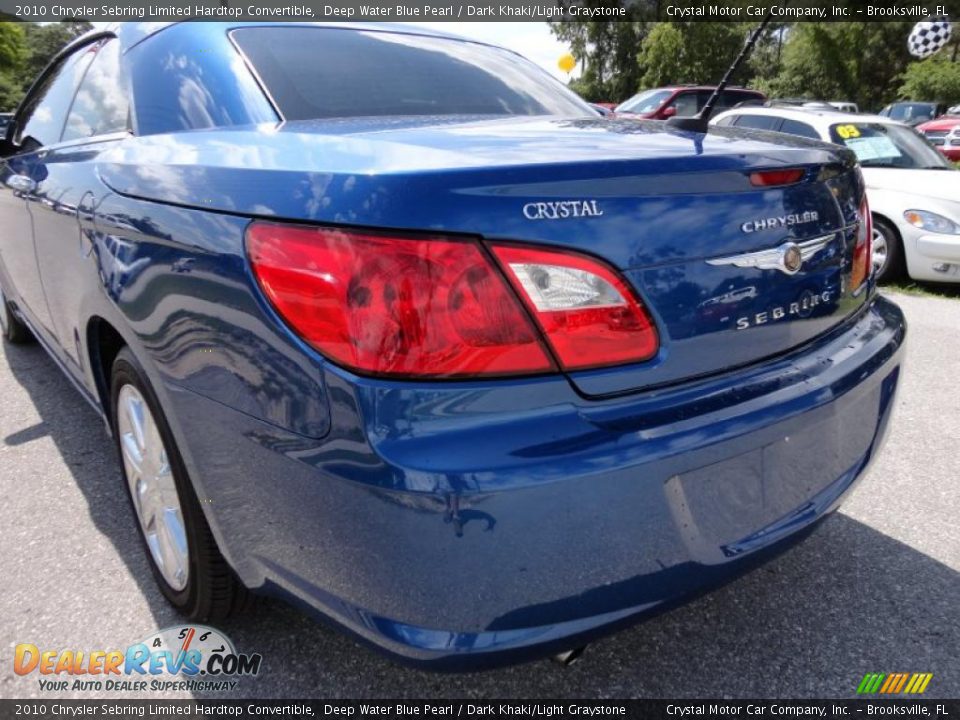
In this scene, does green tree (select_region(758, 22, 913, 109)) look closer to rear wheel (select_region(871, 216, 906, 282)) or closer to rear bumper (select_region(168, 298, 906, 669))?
rear wheel (select_region(871, 216, 906, 282))

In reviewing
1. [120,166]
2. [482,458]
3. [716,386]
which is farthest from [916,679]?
[120,166]

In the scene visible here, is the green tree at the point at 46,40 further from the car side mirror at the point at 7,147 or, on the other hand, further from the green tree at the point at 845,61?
the car side mirror at the point at 7,147

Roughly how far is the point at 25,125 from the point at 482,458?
3446mm

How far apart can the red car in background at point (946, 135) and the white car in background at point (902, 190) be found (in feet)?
32.9

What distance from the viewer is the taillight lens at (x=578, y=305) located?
123 cm

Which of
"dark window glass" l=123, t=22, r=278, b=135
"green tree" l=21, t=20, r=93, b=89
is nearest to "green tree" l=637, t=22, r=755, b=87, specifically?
"dark window glass" l=123, t=22, r=278, b=135

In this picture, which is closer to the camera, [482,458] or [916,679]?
[482,458]

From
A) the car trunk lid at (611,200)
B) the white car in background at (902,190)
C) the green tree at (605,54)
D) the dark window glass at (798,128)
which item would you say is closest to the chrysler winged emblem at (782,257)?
the car trunk lid at (611,200)

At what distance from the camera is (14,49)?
41.4m

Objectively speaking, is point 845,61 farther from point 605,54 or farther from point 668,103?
point 668,103

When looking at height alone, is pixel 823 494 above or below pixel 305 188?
below

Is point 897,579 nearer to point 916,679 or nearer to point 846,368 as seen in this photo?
point 916,679

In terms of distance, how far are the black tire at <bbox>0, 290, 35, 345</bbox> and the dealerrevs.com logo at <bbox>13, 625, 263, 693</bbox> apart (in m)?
2.87

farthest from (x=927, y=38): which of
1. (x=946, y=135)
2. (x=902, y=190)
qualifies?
(x=902, y=190)
